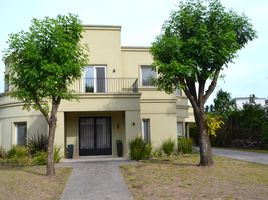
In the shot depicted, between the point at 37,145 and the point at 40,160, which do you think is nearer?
the point at 40,160

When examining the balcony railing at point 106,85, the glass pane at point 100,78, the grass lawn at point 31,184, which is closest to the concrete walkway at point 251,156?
the balcony railing at point 106,85

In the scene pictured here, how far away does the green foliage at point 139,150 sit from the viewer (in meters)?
20.9

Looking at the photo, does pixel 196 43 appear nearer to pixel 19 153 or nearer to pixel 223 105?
pixel 19 153

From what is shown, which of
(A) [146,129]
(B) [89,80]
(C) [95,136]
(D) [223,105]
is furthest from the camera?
Answer: (D) [223,105]

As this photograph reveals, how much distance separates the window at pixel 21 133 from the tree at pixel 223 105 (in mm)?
17933

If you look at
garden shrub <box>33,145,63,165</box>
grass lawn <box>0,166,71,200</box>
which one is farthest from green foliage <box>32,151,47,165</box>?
grass lawn <box>0,166,71,200</box>

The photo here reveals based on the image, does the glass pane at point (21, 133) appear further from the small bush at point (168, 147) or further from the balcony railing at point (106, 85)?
the small bush at point (168, 147)

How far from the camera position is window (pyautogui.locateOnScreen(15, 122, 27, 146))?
23.8m

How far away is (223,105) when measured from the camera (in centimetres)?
3519

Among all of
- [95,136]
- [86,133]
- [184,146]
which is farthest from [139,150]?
[184,146]

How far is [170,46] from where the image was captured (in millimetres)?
16203

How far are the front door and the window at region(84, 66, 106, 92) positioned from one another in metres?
1.91

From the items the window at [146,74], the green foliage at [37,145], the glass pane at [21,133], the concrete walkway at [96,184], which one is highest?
the window at [146,74]

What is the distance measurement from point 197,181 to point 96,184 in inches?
139
